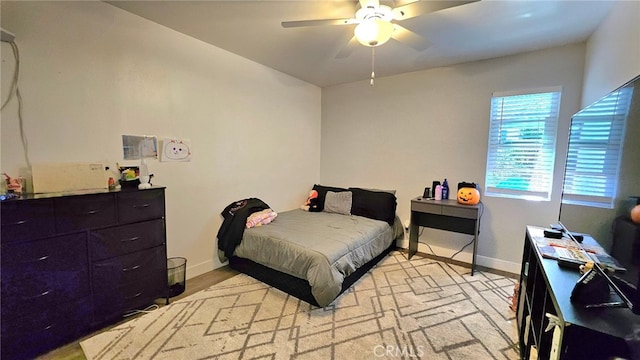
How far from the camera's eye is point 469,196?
296 centimetres

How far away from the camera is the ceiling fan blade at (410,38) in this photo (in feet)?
7.10

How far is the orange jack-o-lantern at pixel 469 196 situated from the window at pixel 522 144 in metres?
0.23

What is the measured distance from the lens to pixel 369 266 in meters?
2.97

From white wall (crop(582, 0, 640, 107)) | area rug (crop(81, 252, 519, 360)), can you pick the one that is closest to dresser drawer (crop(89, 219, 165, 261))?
area rug (crop(81, 252, 519, 360))

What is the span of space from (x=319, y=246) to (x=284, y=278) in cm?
47

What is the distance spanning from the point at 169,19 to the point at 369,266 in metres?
3.13

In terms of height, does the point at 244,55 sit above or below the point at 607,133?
above

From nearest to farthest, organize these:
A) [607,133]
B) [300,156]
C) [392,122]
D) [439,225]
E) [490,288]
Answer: [607,133], [490,288], [439,225], [392,122], [300,156]

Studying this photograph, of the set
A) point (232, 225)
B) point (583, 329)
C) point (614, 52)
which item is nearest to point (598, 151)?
point (583, 329)

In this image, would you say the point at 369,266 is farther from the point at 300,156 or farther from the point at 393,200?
the point at 300,156

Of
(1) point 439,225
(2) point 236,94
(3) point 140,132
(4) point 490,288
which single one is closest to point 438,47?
(1) point 439,225

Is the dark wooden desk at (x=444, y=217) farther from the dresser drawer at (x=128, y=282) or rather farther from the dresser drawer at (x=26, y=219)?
the dresser drawer at (x=26, y=219)

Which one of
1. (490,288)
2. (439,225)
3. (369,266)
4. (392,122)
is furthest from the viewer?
(392,122)

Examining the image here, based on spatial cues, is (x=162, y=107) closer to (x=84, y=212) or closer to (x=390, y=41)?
(x=84, y=212)
